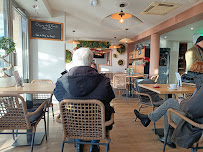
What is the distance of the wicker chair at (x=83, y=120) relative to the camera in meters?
1.19

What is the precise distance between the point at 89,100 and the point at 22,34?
355 centimetres

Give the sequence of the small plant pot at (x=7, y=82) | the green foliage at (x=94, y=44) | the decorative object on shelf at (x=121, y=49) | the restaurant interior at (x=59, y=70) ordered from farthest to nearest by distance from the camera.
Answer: the decorative object on shelf at (x=121, y=49) < the green foliage at (x=94, y=44) < the small plant pot at (x=7, y=82) < the restaurant interior at (x=59, y=70)

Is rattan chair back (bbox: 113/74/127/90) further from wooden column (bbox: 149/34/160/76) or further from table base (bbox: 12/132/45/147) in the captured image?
table base (bbox: 12/132/45/147)

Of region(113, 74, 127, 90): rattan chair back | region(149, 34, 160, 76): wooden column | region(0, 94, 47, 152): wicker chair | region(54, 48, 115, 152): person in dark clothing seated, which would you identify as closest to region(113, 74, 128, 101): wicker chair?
region(113, 74, 127, 90): rattan chair back

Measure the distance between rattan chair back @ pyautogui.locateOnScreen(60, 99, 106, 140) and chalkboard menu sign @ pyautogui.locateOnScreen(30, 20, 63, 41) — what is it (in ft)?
11.2

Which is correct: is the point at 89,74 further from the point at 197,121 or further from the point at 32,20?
Answer: the point at 32,20

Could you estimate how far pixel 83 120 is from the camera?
48.1 inches

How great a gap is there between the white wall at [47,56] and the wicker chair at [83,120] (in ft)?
10.4

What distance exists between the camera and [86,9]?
404cm

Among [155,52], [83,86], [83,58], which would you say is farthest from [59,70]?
[155,52]

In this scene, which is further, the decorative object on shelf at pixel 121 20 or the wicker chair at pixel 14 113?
the decorative object on shelf at pixel 121 20

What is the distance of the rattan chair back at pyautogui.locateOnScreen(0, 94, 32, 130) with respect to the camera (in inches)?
52.2

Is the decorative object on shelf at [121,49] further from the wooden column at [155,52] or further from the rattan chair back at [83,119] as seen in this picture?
the rattan chair back at [83,119]

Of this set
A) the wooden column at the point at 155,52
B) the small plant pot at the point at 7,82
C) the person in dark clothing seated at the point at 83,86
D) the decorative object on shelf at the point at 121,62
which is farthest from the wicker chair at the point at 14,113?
the decorative object on shelf at the point at 121,62
